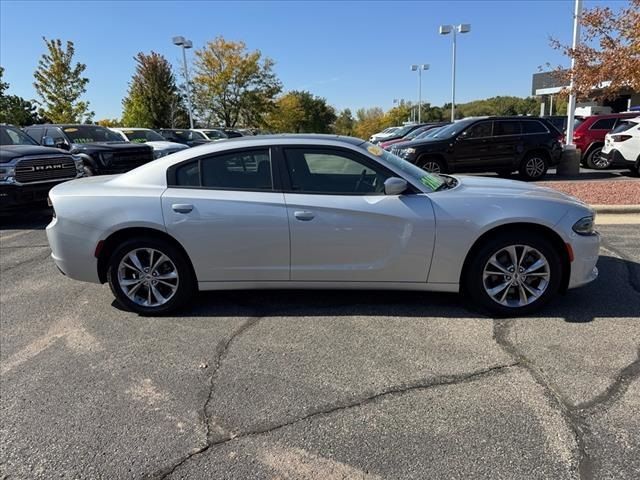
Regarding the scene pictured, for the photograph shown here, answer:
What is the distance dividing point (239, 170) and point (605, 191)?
8.22m

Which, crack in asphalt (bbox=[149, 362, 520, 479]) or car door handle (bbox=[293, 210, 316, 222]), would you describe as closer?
crack in asphalt (bbox=[149, 362, 520, 479])

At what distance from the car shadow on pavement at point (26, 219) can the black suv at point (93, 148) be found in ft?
6.51

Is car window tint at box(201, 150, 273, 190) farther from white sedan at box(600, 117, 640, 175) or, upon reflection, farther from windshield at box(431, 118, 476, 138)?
white sedan at box(600, 117, 640, 175)

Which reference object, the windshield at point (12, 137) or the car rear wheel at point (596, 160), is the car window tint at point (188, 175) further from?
the car rear wheel at point (596, 160)

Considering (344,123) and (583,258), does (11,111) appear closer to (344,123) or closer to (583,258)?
(583,258)

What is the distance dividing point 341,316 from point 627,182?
9.19 metres

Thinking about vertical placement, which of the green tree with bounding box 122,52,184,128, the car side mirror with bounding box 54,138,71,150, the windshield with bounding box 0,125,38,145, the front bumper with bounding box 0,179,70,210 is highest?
the green tree with bounding box 122,52,184,128

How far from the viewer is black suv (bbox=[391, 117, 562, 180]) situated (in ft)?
39.2

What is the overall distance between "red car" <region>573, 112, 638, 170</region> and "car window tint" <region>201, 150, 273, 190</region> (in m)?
13.3

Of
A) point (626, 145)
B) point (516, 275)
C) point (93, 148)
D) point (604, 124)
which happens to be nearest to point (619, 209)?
point (626, 145)

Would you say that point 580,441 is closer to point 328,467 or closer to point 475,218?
point 328,467

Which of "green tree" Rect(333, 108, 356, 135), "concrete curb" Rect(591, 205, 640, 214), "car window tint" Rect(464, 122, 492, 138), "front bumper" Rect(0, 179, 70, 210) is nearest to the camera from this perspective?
"concrete curb" Rect(591, 205, 640, 214)

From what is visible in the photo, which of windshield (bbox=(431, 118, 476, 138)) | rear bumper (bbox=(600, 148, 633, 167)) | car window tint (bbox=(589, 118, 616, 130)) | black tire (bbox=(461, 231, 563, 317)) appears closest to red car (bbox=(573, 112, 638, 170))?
car window tint (bbox=(589, 118, 616, 130))

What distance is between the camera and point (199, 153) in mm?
4211
